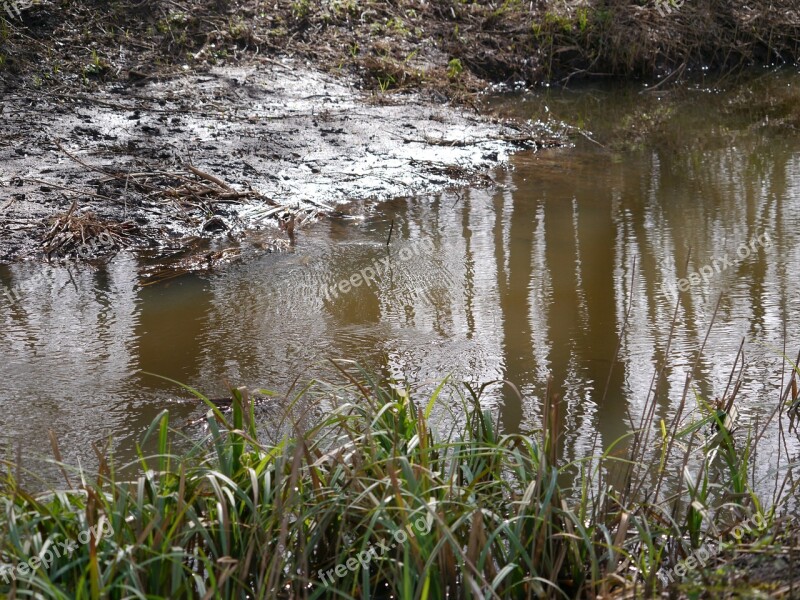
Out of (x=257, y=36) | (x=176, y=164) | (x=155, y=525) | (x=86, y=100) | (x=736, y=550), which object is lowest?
(x=736, y=550)

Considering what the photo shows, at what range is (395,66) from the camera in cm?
1070

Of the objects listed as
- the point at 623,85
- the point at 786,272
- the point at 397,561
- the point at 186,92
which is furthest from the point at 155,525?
the point at 623,85

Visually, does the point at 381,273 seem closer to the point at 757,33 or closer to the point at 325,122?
the point at 325,122

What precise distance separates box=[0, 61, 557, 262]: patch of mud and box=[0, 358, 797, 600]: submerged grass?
3.82 metres

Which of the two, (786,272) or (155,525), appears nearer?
(155,525)

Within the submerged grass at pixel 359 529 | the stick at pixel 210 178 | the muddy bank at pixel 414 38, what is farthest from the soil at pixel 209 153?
the submerged grass at pixel 359 529

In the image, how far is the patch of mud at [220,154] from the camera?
6609 millimetres

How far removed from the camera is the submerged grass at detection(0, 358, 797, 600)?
2.32 metres

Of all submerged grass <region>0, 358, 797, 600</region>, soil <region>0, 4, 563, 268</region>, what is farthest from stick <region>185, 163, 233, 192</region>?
submerged grass <region>0, 358, 797, 600</region>

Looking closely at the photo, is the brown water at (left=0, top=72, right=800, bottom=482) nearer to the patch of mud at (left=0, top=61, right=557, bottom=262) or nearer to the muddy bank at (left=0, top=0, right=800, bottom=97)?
the patch of mud at (left=0, top=61, right=557, bottom=262)

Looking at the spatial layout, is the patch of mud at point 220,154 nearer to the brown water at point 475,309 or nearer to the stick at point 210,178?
the stick at point 210,178

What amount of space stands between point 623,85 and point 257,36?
460 centimetres

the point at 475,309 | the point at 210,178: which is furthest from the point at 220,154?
the point at 475,309

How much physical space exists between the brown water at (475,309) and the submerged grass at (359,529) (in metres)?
0.62
